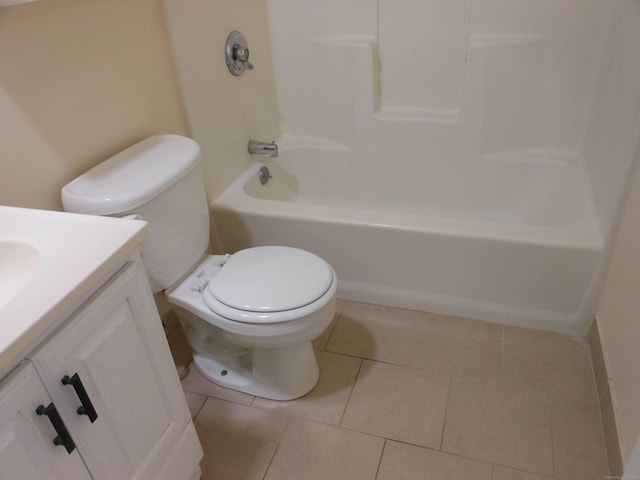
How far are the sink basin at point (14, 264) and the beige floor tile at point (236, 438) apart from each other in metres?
0.80

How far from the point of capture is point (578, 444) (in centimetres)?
141

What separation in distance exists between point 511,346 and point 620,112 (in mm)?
855

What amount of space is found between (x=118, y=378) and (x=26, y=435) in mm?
211

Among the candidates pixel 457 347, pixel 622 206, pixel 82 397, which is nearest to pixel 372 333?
pixel 457 347

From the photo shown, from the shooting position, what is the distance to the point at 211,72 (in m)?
1.82

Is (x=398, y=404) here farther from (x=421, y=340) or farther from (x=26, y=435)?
(x=26, y=435)

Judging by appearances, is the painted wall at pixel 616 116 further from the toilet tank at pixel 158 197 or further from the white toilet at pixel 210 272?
the toilet tank at pixel 158 197

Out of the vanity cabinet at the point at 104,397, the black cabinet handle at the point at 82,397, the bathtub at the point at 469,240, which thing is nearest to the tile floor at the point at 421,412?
the bathtub at the point at 469,240

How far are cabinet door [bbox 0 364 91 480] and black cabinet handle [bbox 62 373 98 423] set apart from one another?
4 centimetres

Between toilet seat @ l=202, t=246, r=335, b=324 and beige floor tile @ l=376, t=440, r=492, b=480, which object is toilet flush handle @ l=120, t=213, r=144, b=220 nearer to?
toilet seat @ l=202, t=246, r=335, b=324

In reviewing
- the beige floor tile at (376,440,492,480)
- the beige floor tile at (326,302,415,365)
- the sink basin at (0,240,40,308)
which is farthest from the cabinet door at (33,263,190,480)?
the beige floor tile at (326,302,415,365)

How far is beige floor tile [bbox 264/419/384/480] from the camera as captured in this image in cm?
139

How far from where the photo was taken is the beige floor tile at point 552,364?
1562mm

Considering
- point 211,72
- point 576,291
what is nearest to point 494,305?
point 576,291
